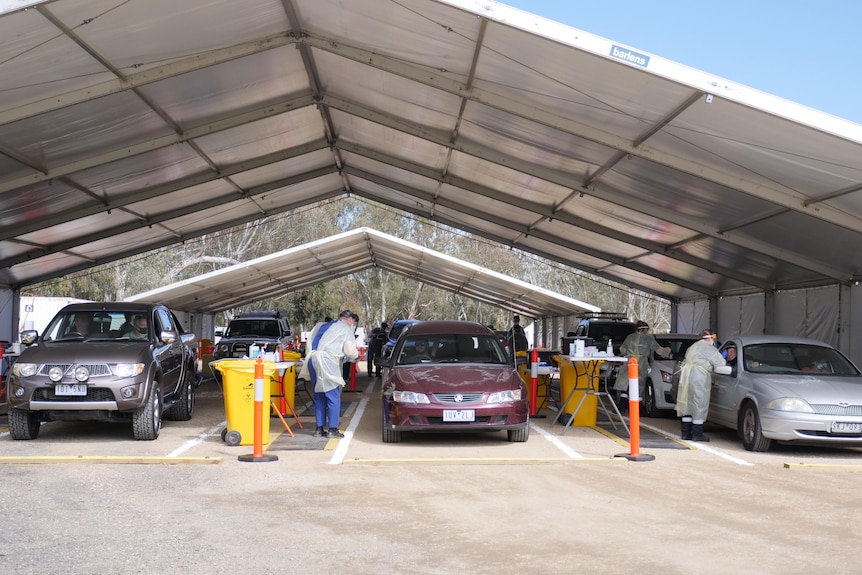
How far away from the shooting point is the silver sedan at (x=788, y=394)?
1093cm

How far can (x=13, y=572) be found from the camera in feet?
18.1

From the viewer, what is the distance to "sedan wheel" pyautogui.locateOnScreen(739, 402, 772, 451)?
1145 cm

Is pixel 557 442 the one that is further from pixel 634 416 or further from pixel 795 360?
pixel 795 360

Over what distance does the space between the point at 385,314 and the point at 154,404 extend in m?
49.4

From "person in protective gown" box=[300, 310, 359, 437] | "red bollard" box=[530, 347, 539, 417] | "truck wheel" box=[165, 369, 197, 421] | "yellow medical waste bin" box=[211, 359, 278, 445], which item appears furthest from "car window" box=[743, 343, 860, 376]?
"truck wheel" box=[165, 369, 197, 421]

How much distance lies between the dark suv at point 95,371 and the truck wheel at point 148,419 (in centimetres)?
1

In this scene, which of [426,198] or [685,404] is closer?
[685,404]

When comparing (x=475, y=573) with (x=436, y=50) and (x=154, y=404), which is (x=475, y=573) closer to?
(x=154, y=404)

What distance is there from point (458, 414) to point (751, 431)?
3.93 m

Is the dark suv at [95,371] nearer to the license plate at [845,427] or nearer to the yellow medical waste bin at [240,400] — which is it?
the yellow medical waste bin at [240,400]

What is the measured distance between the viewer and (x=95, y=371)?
37.4 feet

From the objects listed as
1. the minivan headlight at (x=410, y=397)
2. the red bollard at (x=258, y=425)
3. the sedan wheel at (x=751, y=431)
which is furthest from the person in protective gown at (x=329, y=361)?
the sedan wheel at (x=751, y=431)

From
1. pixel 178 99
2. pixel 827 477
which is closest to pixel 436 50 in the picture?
pixel 178 99

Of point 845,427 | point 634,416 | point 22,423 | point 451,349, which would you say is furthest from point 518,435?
point 22,423
